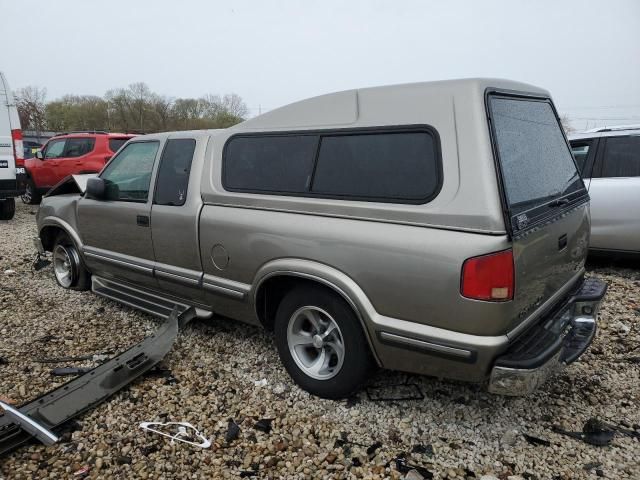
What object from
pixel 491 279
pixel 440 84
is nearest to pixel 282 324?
pixel 491 279

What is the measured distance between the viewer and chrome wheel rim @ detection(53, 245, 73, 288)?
4.83 meters

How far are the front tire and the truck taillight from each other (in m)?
8.21

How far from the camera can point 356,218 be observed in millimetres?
2549

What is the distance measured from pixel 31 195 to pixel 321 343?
11650mm

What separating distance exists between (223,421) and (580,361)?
271 centimetres

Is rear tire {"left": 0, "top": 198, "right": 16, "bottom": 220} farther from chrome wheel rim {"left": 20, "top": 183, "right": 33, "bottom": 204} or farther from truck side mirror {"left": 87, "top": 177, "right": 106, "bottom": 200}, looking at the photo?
truck side mirror {"left": 87, "top": 177, "right": 106, "bottom": 200}

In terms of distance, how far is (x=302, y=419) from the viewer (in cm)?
276

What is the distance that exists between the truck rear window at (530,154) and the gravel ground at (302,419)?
1.34 metres

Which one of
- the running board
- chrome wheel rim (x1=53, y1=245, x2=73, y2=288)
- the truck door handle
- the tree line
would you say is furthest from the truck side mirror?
the tree line

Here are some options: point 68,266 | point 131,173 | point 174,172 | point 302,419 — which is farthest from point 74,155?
point 302,419

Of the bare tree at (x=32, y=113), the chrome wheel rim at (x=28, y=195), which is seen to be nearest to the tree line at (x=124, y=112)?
the bare tree at (x=32, y=113)

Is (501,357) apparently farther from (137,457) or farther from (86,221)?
(86,221)

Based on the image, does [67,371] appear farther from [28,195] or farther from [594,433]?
[28,195]

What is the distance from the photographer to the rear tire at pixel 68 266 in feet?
15.5
